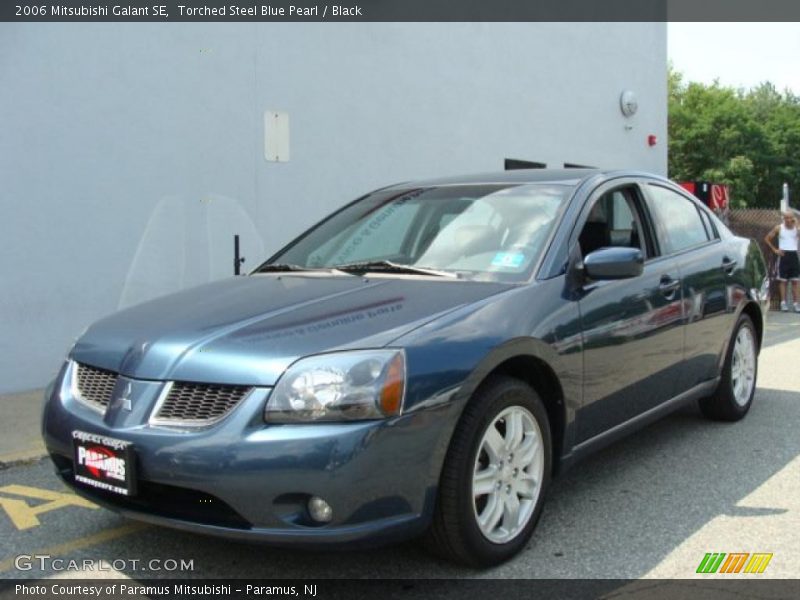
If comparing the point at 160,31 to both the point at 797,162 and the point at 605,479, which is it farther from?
the point at 797,162

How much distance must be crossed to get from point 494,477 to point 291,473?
0.86m

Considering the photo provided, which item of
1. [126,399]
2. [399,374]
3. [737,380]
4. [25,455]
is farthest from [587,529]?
[25,455]

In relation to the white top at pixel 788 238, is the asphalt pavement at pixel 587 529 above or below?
below

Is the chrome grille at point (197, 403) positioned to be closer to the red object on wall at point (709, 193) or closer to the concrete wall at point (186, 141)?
the concrete wall at point (186, 141)

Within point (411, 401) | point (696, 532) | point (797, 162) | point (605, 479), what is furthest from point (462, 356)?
point (797, 162)

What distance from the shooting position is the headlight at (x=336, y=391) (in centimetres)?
274

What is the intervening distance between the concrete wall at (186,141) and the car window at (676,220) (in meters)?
4.32

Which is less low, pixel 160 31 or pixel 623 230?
pixel 160 31

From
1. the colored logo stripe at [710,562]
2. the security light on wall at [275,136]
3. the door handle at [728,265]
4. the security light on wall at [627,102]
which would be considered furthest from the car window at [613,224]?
the security light on wall at [627,102]

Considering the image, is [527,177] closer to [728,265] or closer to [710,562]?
[728,265]

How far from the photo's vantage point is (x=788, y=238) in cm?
1302

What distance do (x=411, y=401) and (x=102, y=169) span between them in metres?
4.99

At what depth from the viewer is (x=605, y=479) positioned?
169 inches

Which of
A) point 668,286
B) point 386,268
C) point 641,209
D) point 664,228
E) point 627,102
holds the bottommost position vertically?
point 668,286
